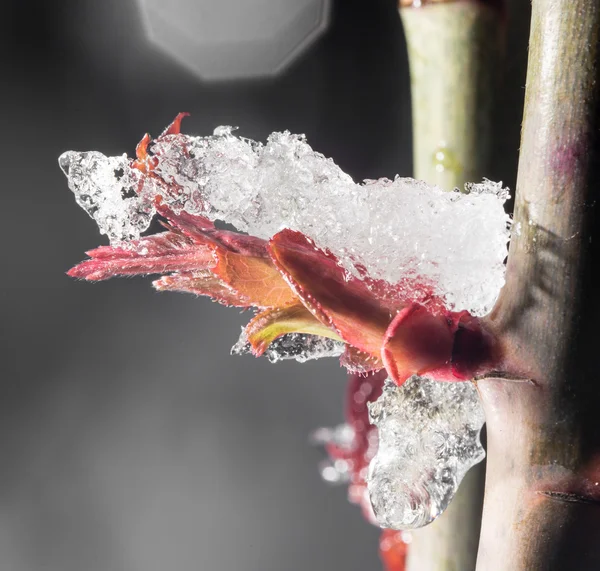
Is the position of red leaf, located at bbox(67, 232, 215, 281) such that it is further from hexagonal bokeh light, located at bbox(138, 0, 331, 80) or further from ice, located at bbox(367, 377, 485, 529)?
hexagonal bokeh light, located at bbox(138, 0, 331, 80)

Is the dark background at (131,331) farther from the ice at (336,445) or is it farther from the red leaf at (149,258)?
the red leaf at (149,258)

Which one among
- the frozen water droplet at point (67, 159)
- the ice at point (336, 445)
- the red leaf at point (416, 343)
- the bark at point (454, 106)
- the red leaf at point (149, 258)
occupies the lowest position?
the ice at point (336, 445)

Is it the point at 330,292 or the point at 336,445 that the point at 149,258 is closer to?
the point at 330,292

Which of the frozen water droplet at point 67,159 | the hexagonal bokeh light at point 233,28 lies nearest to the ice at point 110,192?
the frozen water droplet at point 67,159

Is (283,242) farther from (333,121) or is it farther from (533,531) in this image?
(333,121)

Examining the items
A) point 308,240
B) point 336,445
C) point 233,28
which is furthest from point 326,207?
point 233,28

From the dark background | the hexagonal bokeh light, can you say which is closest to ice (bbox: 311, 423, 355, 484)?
the dark background
